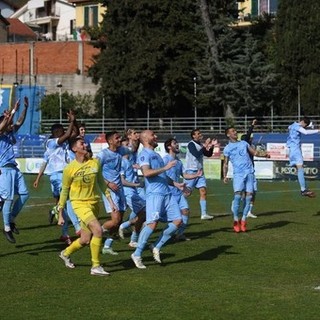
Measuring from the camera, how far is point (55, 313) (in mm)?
10297

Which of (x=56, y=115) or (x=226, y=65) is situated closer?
(x=226, y=65)

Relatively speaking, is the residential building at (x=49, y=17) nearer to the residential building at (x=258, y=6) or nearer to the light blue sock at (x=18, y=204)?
the residential building at (x=258, y=6)

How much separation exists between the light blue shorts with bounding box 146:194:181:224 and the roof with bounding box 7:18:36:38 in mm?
87017

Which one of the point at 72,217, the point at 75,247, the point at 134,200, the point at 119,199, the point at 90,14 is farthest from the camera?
the point at 90,14

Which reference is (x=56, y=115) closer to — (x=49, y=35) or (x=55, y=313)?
(x=49, y=35)

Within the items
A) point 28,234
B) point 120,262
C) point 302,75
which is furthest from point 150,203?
point 302,75

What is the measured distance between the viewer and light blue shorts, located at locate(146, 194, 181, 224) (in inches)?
535

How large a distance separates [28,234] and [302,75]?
37.7m

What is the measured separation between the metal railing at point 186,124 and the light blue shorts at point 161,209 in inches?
1446

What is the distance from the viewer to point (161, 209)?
13.7 metres

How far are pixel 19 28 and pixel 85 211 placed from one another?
9104 centimetres

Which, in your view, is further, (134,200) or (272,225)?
(272,225)

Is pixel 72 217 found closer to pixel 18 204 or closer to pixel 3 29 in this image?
pixel 18 204

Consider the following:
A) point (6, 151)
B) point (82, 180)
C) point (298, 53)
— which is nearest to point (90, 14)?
point (298, 53)
